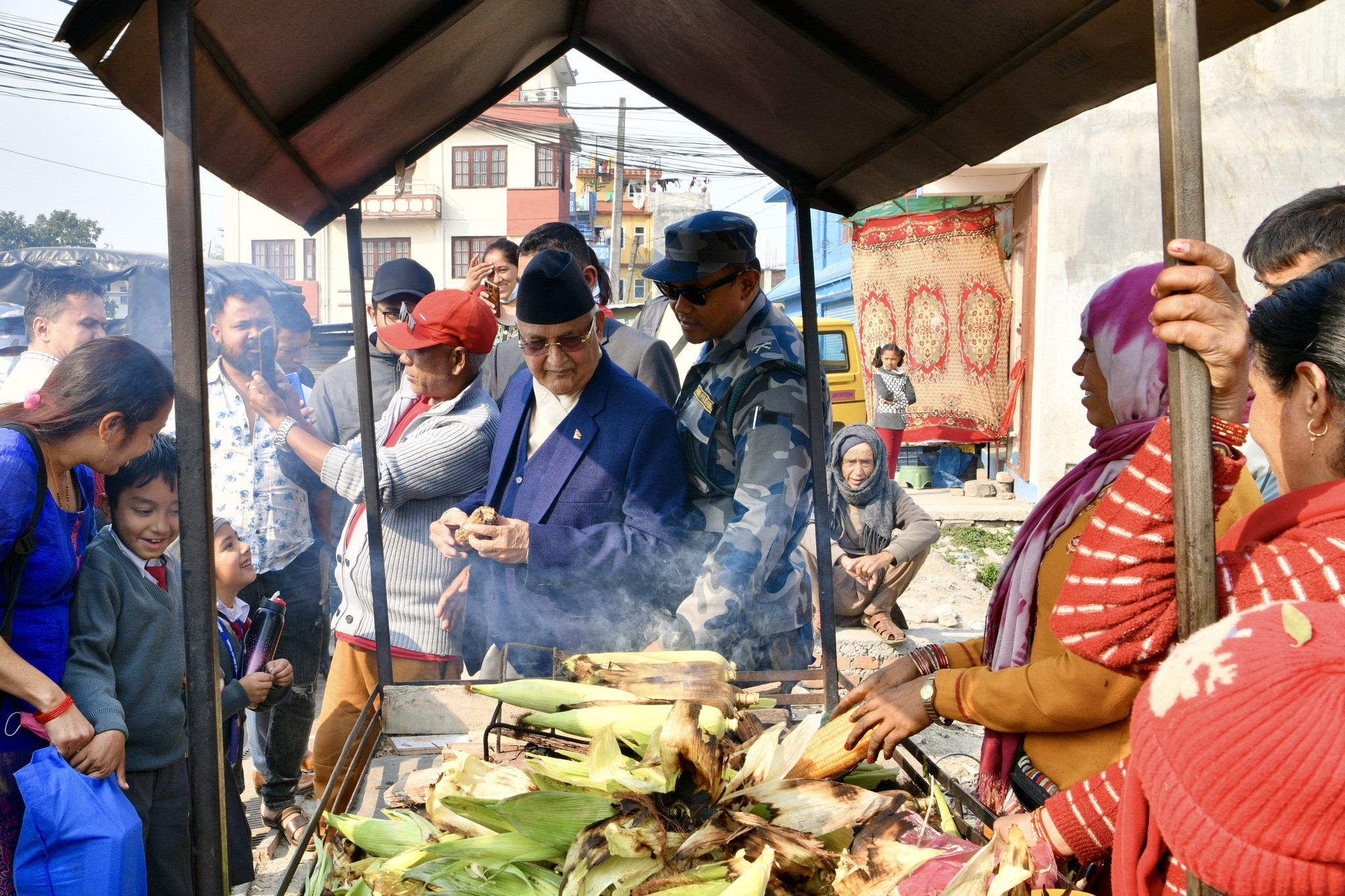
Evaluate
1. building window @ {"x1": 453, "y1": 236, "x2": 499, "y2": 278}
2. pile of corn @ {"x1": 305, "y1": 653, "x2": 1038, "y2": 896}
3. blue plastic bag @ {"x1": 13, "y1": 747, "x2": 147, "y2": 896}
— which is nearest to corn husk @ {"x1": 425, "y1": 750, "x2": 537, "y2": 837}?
pile of corn @ {"x1": 305, "y1": 653, "x2": 1038, "y2": 896}

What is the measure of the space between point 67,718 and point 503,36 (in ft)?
6.92

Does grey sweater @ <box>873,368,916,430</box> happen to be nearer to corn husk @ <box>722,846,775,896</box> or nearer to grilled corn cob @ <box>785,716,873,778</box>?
grilled corn cob @ <box>785,716,873,778</box>

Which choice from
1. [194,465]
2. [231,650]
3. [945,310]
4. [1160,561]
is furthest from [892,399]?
[194,465]

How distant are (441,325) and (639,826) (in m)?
2.17

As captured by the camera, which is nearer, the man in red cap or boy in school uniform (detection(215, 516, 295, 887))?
boy in school uniform (detection(215, 516, 295, 887))

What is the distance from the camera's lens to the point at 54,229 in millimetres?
34000

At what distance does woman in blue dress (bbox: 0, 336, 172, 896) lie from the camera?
2.15 m

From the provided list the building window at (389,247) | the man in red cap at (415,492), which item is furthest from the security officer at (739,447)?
the building window at (389,247)

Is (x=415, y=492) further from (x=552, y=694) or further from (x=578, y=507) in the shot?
(x=552, y=694)

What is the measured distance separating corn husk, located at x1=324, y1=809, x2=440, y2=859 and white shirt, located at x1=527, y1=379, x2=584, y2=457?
56.4 inches

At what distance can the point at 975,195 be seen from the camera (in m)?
12.0

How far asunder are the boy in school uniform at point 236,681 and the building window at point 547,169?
3096 centimetres

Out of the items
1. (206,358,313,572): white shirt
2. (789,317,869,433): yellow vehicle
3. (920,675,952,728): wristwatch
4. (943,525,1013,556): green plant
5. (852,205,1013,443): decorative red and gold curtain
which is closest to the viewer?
(920,675,952,728): wristwatch

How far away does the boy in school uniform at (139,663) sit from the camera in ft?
7.65
